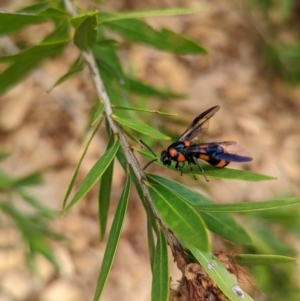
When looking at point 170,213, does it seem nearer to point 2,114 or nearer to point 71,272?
point 71,272

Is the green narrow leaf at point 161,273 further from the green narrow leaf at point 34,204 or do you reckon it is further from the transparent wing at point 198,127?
the green narrow leaf at point 34,204

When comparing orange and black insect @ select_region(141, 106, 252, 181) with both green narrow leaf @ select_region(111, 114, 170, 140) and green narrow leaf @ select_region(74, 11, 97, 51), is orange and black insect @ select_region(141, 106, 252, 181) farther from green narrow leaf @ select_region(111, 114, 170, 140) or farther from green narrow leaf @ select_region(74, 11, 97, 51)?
green narrow leaf @ select_region(74, 11, 97, 51)

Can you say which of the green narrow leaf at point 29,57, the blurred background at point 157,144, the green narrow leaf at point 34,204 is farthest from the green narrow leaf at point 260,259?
the green narrow leaf at point 34,204

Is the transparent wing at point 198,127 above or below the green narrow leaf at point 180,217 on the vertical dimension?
below

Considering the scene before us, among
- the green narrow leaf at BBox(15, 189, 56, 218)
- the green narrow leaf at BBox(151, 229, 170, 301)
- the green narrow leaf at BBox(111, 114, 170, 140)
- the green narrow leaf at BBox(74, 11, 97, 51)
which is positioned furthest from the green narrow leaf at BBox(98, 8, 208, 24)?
the green narrow leaf at BBox(15, 189, 56, 218)

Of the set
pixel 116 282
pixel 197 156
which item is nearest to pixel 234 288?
pixel 197 156

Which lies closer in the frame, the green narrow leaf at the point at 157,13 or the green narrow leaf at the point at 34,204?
the green narrow leaf at the point at 157,13
